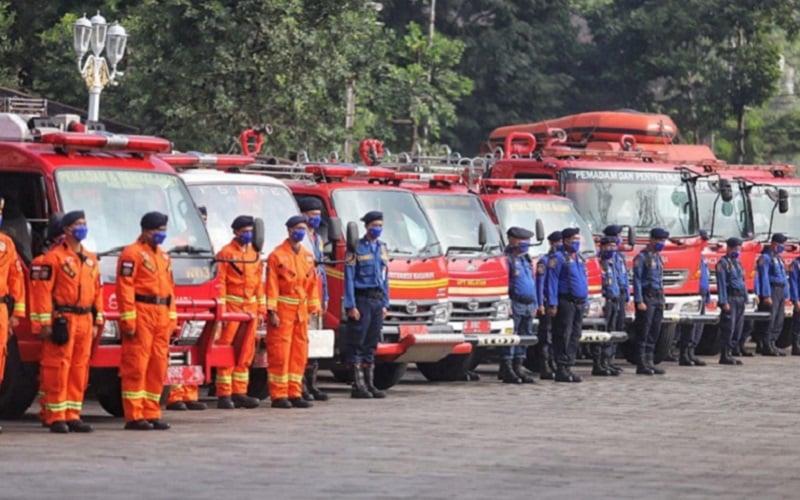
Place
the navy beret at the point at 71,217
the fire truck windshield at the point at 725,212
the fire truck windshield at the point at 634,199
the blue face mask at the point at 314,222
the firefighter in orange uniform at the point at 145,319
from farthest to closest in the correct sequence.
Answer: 1. the fire truck windshield at the point at 725,212
2. the fire truck windshield at the point at 634,199
3. the blue face mask at the point at 314,222
4. the firefighter in orange uniform at the point at 145,319
5. the navy beret at the point at 71,217

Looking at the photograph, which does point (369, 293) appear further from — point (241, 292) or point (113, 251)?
point (113, 251)

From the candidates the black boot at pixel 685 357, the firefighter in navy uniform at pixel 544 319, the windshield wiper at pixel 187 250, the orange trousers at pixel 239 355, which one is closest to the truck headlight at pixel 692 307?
the black boot at pixel 685 357

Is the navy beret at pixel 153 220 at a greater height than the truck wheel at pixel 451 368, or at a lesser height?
greater

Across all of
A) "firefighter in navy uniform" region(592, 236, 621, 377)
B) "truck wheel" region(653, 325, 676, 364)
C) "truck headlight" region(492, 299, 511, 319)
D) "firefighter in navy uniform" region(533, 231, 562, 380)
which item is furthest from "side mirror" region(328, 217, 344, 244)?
"truck wheel" region(653, 325, 676, 364)

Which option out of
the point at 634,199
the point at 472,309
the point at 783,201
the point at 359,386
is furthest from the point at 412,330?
the point at 783,201

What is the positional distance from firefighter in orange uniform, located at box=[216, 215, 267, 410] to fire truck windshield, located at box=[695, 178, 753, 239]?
12.0 metres

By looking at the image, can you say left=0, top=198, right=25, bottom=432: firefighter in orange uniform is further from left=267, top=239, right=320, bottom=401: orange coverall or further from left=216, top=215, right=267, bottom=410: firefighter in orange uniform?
left=267, top=239, right=320, bottom=401: orange coverall

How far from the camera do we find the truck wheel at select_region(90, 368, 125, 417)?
1744 centimetres

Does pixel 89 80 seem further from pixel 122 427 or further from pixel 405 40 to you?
pixel 405 40

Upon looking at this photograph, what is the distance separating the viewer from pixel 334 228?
20906 millimetres

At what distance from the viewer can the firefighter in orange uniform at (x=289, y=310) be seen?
19.0m

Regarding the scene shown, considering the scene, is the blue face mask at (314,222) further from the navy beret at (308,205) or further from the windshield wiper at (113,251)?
the windshield wiper at (113,251)

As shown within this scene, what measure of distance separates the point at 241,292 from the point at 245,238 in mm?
491

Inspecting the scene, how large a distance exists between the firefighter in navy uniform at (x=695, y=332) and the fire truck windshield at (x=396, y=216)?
22.1 ft
